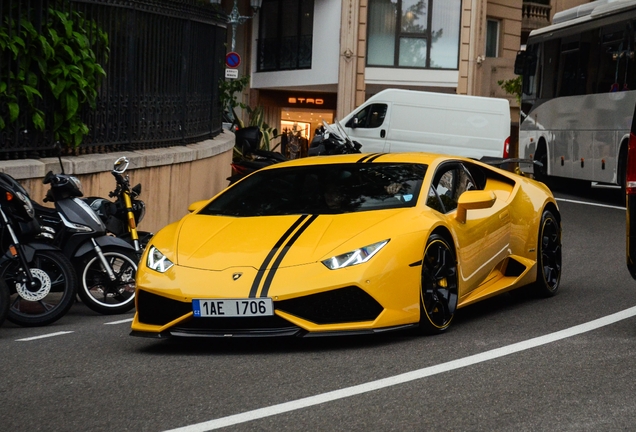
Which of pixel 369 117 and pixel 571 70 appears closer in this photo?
pixel 571 70

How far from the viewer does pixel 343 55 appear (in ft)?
138

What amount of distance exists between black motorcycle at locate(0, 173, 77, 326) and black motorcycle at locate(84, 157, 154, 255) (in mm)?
1314

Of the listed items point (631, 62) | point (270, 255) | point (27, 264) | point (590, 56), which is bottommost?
point (27, 264)

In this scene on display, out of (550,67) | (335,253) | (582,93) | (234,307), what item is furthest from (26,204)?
(550,67)

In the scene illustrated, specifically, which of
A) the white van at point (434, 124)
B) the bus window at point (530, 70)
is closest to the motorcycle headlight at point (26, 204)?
the bus window at point (530, 70)

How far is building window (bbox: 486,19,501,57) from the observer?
45938mm

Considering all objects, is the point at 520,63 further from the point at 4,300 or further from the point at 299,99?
the point at 4,300

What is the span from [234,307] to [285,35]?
38.1m

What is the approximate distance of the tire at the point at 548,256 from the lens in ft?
32.1

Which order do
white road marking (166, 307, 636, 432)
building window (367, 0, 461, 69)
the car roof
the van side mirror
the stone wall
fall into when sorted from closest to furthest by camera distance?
white road marking (166, 307, 636, 432) < the car roof < the stone wall < the van side mirror < building window (367, 0, 461, 69)

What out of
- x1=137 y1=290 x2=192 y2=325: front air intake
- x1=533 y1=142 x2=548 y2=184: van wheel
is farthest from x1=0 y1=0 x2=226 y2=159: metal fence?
x1=533 y1=142 x2=548 y2=184: van wheel

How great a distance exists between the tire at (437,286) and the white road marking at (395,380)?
1.96 ft

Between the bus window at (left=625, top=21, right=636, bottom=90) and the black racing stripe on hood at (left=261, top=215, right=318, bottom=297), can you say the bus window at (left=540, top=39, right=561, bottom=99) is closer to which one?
the bus window at (left=625, top=21, right=636, bottom=90)

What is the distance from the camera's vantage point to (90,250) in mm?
9656
